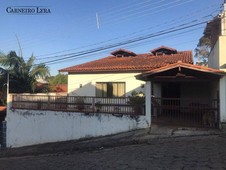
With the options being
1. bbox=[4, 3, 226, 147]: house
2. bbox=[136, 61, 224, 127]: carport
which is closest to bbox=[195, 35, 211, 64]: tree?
bbox=[4, 3, 226, 147]: house

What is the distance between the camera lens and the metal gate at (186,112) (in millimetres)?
11516

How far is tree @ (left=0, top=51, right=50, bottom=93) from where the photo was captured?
22.5m

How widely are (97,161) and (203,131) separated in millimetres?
5041

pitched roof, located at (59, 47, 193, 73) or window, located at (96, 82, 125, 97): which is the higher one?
pitched roof, located at (59, 47, 193, 73)

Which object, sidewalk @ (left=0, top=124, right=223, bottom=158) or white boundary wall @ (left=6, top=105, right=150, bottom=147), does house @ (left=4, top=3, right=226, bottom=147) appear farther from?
sidewalk @ (left=0, top=124, right=223, bottom=158)

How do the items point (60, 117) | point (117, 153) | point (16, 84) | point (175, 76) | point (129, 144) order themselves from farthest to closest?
point (16, 84)
point (60, 117)
point (175, 76)
point (129, 144)
point (117, 153)

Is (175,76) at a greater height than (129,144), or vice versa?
(175,76)

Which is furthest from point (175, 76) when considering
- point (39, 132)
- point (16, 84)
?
point (16, 84)

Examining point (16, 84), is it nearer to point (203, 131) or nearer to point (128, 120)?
point (128, 120)

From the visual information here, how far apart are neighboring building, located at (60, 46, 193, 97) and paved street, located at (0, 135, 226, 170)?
26.6ft

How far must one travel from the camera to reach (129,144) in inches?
411

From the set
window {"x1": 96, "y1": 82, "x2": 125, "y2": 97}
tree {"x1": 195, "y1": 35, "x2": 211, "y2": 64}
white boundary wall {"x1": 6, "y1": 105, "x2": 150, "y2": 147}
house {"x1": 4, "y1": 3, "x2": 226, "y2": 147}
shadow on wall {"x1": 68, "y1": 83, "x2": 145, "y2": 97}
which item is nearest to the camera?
house {"x1": 4, "y1": 3, "x2": 226, "y2": 147}

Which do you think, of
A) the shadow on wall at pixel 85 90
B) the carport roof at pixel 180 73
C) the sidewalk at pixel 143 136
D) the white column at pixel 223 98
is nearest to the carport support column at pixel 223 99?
the white column at pixel 223 98

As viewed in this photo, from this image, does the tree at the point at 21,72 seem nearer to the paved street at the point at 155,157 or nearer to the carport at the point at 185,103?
the carport at the point at 185,103
